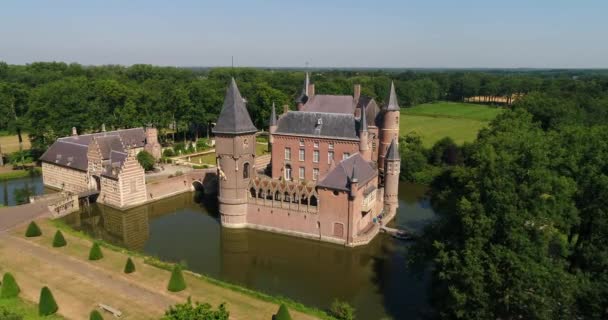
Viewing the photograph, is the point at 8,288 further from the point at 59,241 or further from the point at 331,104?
the point at 331,104

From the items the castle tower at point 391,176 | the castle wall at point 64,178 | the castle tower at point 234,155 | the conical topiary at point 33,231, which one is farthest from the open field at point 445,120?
the conical topiary at point 33,231

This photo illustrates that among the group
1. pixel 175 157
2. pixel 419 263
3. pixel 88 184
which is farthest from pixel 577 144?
pixel 175 157

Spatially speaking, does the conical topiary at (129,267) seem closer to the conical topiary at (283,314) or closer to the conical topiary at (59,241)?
the conical topiary at (59,241)

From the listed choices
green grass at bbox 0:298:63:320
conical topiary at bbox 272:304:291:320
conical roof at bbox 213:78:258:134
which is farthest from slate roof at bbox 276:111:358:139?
green grass at bbox 0:298:63:320

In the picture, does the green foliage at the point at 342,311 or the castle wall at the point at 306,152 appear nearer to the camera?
the green foliage at the point at 342,311

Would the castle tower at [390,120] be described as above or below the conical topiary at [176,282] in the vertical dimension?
above

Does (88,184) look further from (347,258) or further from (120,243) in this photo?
(347,258)
